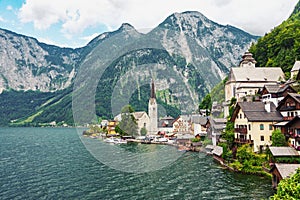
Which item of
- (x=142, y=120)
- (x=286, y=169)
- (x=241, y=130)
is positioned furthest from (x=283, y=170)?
(x=142, y=120)

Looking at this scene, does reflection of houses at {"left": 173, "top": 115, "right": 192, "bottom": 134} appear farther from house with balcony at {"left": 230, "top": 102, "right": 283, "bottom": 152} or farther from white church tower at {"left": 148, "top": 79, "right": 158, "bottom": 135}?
house with balcony at {"left": 230, "top": 102, "right": 283, "bottom": 152}

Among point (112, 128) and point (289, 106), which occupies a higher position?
point (289, 106)

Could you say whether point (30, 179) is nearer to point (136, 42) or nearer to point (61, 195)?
point (61, 195)

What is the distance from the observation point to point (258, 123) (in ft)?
136

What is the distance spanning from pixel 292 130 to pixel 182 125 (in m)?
69.4

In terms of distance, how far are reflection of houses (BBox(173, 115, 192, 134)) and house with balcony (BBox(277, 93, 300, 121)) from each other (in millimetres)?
61048

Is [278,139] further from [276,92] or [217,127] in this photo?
[217,127]

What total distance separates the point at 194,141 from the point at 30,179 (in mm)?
43590

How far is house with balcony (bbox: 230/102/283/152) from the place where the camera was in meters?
41.2

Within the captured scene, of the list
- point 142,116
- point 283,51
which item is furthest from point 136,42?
point 283,51

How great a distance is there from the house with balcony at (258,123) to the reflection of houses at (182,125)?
5841 cm

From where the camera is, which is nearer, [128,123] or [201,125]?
[201,125]

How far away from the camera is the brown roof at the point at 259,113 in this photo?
41.1 metres

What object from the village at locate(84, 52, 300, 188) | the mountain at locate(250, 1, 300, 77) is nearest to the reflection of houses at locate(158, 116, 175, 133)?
the village at locate(84, 52, 300, 188)
